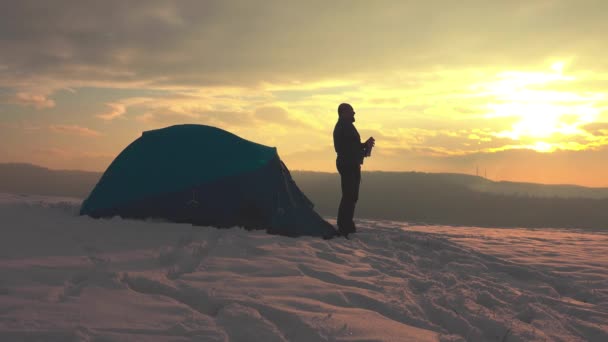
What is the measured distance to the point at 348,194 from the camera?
26.0 ft

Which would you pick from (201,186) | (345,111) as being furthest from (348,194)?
(201,186)

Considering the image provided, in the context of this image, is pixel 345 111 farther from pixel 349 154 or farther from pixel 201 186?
pixel 201 186

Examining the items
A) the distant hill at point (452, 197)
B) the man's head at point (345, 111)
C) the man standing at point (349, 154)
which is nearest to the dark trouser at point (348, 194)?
the man standing at point (349, 154)

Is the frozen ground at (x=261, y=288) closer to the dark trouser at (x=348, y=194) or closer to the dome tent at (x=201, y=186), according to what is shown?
the dome tent at (x=201, y=186)

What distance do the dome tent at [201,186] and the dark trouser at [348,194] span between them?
39 centimetres

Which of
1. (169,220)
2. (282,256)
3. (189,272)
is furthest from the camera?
(169,220)

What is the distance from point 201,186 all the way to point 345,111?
2.76 m

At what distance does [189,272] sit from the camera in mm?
4082

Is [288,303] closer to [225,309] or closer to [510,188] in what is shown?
[225,309]

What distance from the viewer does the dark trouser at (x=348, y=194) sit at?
781 cm

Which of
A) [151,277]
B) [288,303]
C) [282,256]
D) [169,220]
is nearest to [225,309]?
[288,303]

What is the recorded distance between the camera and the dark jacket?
26.2 ft

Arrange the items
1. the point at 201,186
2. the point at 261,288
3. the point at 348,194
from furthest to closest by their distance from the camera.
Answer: the point at 348,194 → the point at 201,186 → the point at 261,288

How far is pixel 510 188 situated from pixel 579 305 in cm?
5083
